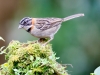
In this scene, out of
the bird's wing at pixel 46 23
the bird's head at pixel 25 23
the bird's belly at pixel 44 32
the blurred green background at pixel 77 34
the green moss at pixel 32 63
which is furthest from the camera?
the blurred green background at pixel 77 34

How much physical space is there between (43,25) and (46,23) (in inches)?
4.3

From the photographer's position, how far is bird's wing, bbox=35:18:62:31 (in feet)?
19.7

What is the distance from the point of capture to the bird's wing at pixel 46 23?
600cm

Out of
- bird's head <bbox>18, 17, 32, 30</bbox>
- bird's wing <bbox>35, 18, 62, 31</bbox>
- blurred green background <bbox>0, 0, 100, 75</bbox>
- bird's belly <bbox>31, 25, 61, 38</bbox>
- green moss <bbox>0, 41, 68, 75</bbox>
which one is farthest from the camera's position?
blurred green background <bbox>0, 0, 100, 75</bbox>

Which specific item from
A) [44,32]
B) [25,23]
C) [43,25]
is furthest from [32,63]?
[43,25]

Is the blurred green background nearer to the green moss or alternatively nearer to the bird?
the bird

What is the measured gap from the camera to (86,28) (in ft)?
20.8

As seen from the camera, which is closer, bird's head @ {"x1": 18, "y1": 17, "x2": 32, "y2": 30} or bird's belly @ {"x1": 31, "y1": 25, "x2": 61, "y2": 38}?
bird's head @ {"x1": 18, "y1": 17, "x2": 32, "y2": 30}

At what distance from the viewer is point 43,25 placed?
604 centimetres

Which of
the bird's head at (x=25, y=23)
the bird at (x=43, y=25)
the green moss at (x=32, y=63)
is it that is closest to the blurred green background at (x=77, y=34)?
the bird at (x=43, y=25)

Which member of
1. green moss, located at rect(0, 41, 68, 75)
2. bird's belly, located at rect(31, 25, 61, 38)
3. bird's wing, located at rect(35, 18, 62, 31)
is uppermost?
bird's wing, located at rect(35, 18, 62, 31)

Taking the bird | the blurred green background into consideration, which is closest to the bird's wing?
the bird

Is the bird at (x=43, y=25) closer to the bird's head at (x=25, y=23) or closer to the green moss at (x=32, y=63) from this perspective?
the bird's head at (x=25, y=23)

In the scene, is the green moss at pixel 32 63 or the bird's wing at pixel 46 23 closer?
the green moss at pixel 32 63
